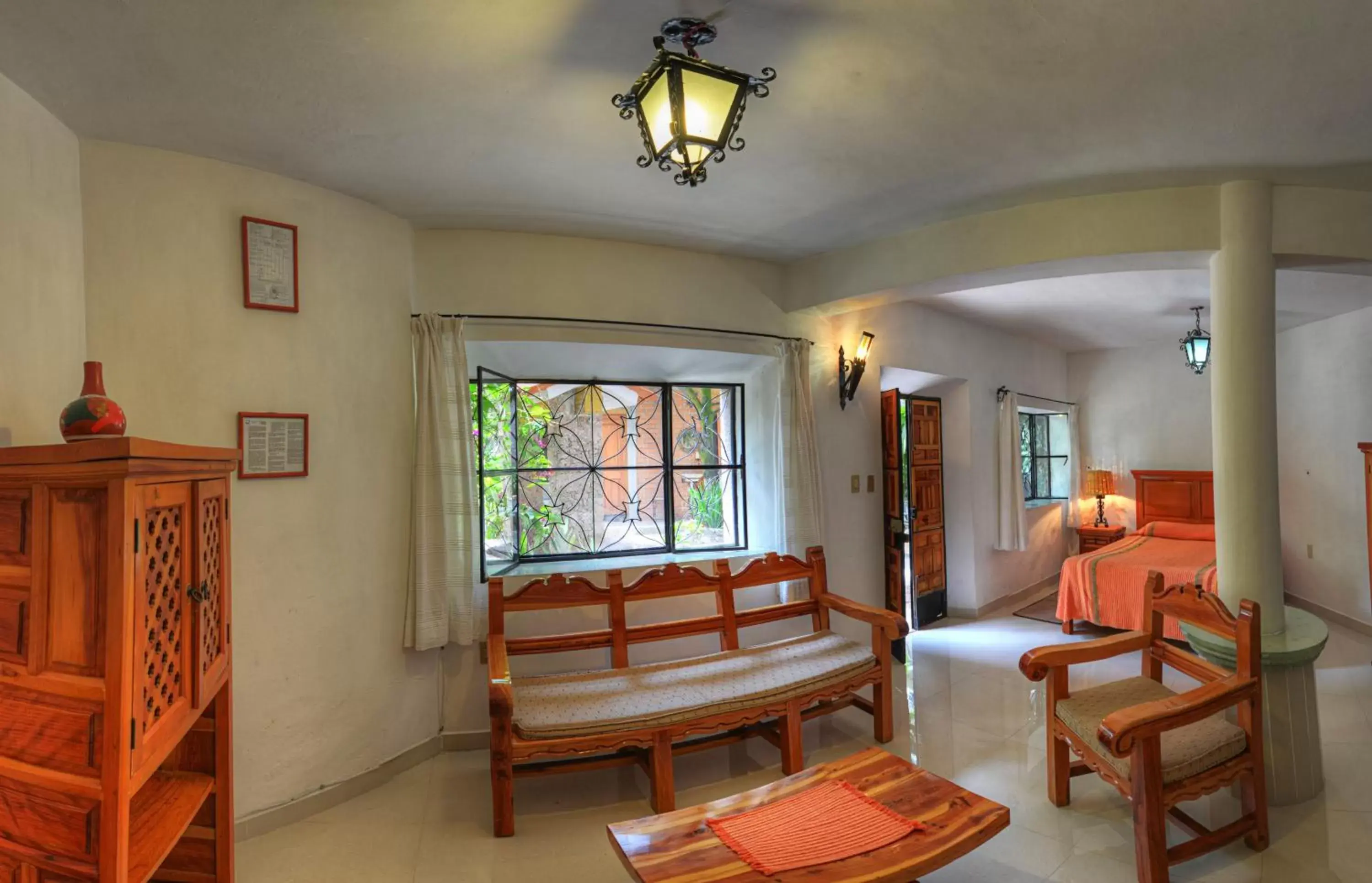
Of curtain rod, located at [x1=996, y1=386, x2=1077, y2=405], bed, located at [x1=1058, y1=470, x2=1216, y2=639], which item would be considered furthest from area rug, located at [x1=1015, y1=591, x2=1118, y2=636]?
curtain rod, located at [x1=996, y1=386, x2=1077, y2=405]

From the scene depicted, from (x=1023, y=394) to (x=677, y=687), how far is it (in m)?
4.98

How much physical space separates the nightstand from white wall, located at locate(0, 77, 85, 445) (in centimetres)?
752

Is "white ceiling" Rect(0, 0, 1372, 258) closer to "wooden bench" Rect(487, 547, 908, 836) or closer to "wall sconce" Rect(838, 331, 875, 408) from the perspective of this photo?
"wall sconce" Rect(838, 331, 875, 408)

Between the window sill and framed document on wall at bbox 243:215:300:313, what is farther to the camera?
the window sill

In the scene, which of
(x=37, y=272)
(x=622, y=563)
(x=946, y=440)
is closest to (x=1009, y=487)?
(x=946, y=440)

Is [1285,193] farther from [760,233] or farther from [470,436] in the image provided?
[470,436]

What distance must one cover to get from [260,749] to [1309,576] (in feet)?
24.8

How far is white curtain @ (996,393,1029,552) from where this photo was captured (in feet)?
18.2

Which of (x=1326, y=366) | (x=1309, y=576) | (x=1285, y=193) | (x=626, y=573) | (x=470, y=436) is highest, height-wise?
(x=1285, y=193)

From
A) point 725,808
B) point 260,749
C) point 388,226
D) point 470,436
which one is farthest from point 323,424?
point 725,808

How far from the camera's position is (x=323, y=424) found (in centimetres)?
268

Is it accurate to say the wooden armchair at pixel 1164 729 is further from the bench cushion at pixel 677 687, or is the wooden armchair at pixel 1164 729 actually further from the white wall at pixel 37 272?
the white wall at pixel 37 272

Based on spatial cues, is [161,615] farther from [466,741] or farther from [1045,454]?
[1045,454]

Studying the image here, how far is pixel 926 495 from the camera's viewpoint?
5.24 m
